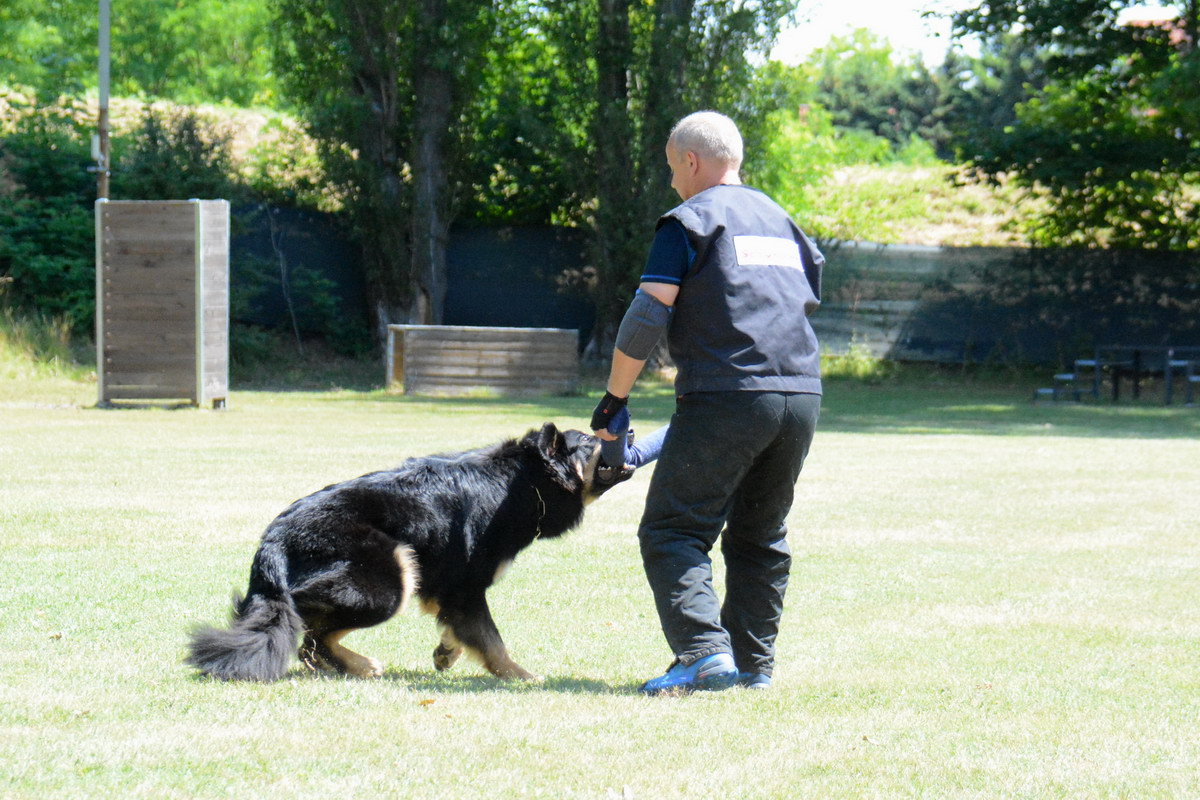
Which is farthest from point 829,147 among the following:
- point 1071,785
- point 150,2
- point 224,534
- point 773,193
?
point 1071,785

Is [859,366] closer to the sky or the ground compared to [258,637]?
closer to the ground

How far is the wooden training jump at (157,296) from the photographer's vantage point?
52.2 ft

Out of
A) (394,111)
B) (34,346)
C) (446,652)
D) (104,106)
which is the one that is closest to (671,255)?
(446,652)

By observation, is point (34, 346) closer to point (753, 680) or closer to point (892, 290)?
point (892, 290)

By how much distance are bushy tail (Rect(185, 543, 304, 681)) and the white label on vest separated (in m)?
1.87

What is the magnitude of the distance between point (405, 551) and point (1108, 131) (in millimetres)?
21712

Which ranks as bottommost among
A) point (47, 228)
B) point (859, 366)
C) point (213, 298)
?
point (859, 366)

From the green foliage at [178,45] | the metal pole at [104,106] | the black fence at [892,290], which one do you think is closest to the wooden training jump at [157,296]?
the metal pole at [104,106]

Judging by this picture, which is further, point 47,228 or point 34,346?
point 47,228

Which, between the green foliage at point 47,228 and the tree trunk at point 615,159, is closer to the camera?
the green foliage at point 47,228

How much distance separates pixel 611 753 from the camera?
11.3 ft

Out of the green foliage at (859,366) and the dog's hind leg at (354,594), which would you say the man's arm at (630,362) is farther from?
the green foliage at (859,366)

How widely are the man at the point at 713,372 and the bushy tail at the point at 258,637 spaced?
47.4 inches

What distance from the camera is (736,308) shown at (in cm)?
411
